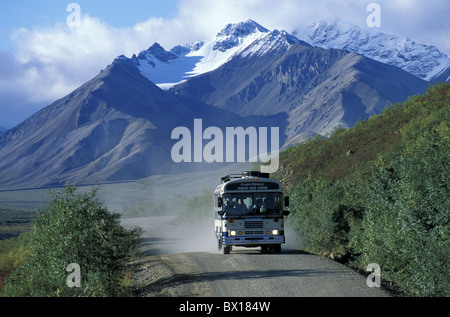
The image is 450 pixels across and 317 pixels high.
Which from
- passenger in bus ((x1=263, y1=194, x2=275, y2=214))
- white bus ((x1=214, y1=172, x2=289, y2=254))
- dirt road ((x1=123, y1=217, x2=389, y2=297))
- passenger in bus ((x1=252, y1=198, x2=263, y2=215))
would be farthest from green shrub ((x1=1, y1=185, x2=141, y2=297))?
passenger in bus ((x1=263, y1=194, x2=275, y2=214))

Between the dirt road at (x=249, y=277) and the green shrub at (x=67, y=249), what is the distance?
159 centimetres

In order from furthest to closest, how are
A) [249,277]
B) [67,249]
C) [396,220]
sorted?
[396,220] < [249,277] < [67,249]

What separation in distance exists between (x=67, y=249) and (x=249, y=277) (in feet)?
20.5

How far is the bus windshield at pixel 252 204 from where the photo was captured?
26.0 meters

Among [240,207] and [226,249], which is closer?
[240,207]

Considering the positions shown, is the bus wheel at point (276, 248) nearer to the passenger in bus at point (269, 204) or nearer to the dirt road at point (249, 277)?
the dirt road at point (249, 277)

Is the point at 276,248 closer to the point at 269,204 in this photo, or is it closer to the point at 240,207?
the point at 269,204

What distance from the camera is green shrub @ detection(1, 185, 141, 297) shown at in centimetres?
1803

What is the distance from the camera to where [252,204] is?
26.2m

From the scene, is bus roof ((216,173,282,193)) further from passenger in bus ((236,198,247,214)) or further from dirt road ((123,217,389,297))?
dirt road ((123,217,389,297))

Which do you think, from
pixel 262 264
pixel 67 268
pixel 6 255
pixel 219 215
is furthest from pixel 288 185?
pixel 67 268

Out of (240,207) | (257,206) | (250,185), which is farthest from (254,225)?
(250,185)
